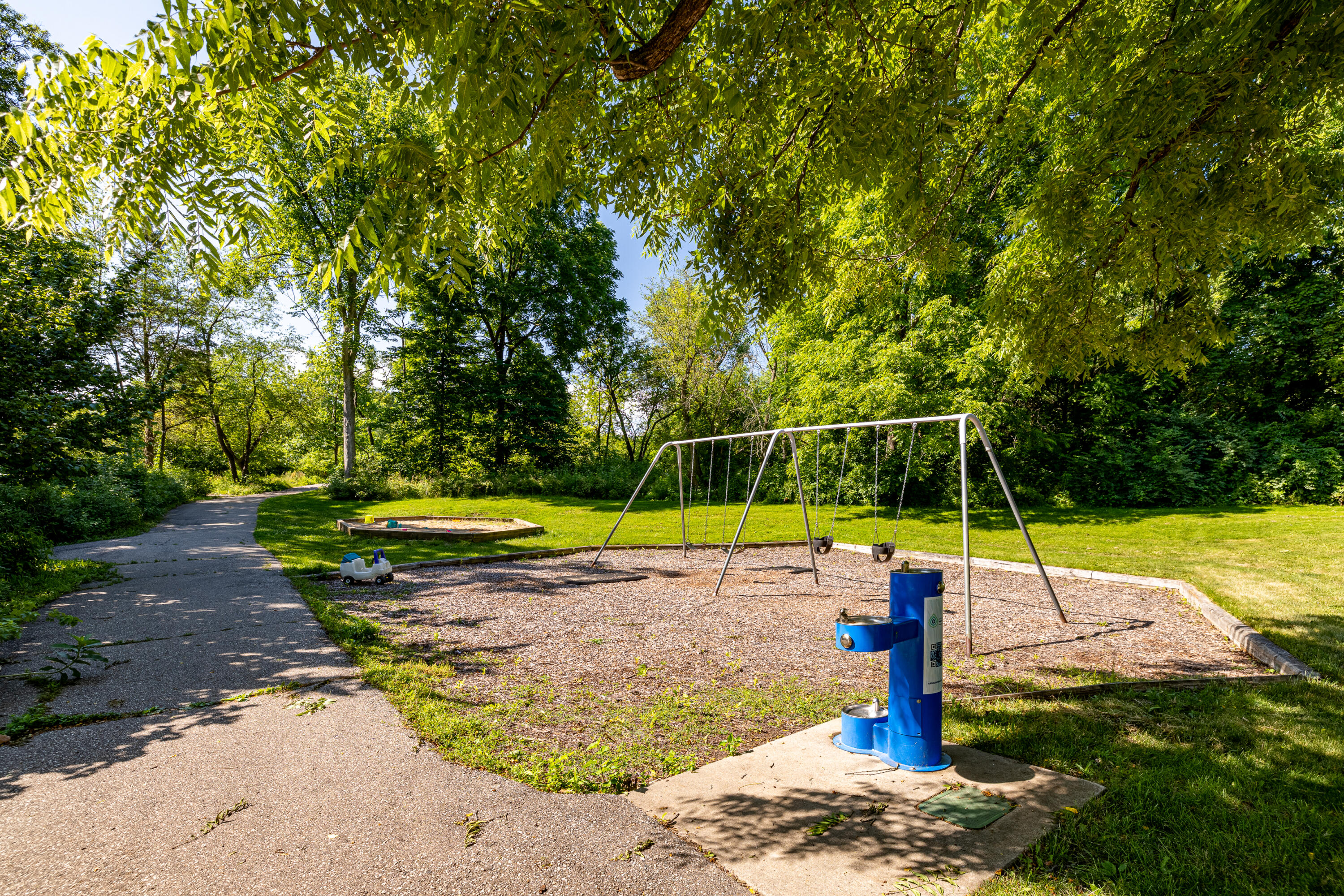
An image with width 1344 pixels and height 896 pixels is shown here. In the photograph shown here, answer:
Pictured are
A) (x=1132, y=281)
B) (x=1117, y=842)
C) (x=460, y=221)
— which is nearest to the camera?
(x=1117, y=842)

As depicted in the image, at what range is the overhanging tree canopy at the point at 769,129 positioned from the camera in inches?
96.6

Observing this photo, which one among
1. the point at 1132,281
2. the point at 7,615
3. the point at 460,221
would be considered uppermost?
the point at 1132,281

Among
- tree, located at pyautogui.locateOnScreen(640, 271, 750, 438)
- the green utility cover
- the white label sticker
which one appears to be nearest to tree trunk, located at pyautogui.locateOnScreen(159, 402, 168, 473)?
tree, located at pyautogui.locateOnScreen(640, 271, 750, 438)

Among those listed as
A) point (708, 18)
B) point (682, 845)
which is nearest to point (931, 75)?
point (708, 18)

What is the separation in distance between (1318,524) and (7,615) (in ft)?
65.2

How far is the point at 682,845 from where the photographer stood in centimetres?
252

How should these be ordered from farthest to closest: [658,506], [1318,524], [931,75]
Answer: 1. [658,506]
2. [1318,524]
3. [931,75]

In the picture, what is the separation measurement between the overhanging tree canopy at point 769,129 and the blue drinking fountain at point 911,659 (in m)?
2.53

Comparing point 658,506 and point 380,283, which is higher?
point 380,283

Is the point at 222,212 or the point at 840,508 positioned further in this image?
the point at 840,508

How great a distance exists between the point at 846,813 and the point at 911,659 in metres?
0.85

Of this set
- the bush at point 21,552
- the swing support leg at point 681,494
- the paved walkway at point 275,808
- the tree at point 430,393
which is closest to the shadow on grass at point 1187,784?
the paved walkway at point 275,808

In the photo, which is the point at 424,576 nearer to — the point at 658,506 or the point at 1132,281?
the point at 1132,281

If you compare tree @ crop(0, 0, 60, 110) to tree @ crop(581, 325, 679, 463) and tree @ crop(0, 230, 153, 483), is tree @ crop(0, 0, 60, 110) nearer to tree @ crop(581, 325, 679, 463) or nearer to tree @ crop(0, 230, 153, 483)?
tree @ crop(0, 230, 153, 483)
